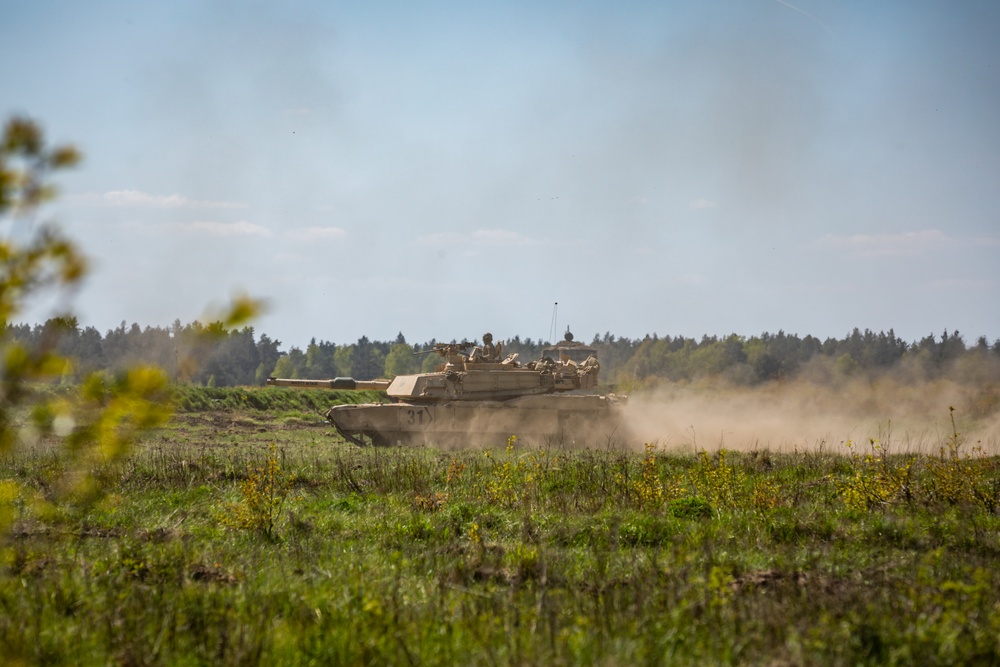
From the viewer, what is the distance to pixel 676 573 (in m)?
6.79

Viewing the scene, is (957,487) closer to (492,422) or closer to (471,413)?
(492,422)

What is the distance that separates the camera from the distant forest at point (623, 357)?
3.75m

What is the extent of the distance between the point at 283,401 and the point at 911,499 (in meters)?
32.4

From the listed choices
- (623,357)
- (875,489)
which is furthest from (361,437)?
(623,357)

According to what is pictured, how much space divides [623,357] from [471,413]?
81.3m

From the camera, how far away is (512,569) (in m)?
7.48

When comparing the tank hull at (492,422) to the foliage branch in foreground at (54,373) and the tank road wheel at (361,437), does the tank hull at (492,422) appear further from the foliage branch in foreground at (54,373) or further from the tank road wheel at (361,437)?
the foliage branch in foreground at (54,373)

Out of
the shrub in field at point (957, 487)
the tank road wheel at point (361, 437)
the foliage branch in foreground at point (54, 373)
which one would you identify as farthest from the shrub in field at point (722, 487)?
the tank road wheel at point (361, 437)

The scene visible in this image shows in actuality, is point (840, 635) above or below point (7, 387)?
below

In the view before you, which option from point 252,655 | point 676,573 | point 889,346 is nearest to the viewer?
point 252,655

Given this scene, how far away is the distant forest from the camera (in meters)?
3.75

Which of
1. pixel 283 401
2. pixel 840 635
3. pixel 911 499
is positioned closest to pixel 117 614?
pixel 840 635

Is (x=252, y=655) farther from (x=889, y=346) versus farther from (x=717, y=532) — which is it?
(x=889, y=346)

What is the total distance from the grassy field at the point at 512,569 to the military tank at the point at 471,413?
8.25 m
